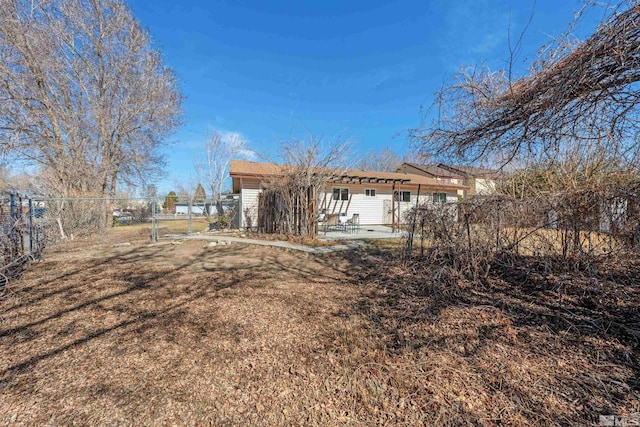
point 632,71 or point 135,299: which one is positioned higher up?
point 632,71

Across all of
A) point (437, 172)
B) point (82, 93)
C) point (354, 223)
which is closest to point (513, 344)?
point (354, 223)

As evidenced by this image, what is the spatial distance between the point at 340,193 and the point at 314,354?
12.5 metres

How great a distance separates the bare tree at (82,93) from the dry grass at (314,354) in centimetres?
1057

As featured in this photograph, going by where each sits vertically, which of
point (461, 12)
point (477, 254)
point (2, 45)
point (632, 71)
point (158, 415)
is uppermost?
point (2, 45)

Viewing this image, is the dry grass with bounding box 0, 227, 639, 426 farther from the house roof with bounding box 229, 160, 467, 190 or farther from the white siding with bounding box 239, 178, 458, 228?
the white siding with bounding box 239, 178, 458, 228

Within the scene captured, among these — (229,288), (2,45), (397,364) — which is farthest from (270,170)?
(397,364)

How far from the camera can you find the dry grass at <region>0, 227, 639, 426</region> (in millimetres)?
1779

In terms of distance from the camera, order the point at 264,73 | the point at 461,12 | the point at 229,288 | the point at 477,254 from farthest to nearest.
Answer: the point at 264,73
the point at 461,12
the point at 229,288
the point at 477,254

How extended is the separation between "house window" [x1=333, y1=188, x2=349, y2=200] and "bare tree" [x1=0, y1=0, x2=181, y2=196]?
10725 millimetres

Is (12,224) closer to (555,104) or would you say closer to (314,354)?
(314,354)

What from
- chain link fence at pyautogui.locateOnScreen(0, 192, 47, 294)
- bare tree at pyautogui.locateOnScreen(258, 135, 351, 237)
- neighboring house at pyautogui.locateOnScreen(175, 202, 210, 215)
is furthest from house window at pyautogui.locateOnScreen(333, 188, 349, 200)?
chain link fence at pyautogui.locateOnScreen(0, 192, 47, 294)

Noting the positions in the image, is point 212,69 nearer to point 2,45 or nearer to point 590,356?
point 2,45

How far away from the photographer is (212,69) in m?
13.6

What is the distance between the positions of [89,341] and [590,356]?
472cm
